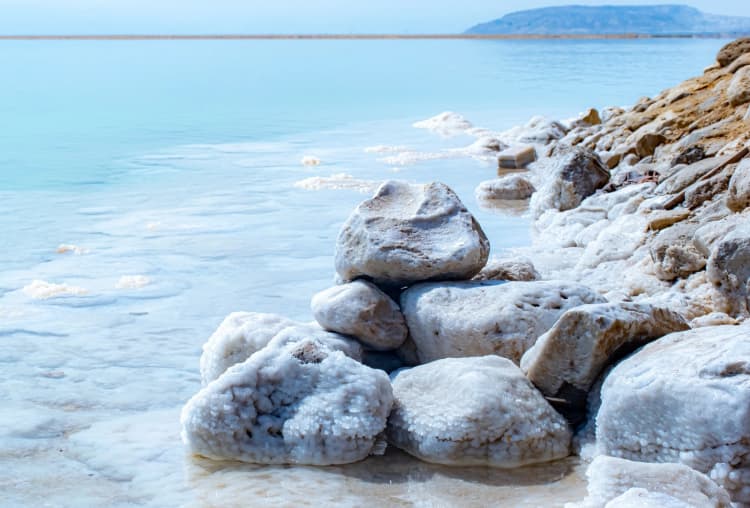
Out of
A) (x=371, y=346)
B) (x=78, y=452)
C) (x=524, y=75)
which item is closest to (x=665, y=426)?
(x=371, y=346)

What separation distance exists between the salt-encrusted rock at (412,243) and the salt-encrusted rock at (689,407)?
1.27m

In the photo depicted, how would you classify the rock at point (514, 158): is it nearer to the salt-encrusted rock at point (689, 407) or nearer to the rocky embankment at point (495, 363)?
the rocky embankment at point (495, 363)

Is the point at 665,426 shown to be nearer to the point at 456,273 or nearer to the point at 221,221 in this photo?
the point at 456,273

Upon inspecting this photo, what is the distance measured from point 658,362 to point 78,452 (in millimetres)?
2321

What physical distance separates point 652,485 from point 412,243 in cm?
201

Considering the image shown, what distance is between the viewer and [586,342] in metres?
3.53

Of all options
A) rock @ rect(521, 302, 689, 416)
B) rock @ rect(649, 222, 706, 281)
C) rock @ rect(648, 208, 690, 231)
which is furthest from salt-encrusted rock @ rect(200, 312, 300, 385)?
rock @ rect(648, 208, 690, 231)

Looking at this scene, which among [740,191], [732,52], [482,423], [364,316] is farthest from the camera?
[732,52]

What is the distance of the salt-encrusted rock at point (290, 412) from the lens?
3467 mm

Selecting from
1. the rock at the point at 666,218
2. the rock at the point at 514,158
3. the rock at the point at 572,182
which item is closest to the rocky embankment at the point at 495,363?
the rock at the point at 666,218

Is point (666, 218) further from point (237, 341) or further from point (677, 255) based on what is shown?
point (237, 341)

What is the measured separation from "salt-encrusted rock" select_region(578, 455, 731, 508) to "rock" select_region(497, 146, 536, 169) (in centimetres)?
959

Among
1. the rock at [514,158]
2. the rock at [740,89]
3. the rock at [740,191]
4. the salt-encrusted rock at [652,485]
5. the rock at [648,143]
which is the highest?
the rock at [740,89]

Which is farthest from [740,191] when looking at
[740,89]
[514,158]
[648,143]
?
[514,158]
